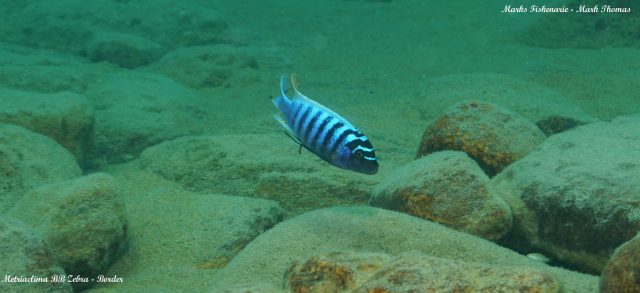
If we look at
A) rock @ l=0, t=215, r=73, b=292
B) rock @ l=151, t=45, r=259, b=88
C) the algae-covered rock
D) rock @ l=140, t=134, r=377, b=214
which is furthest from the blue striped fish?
the algae-covered rock

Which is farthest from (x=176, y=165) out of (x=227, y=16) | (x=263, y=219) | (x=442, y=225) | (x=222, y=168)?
(x=227, y=16)

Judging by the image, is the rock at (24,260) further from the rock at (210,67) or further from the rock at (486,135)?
the rock at (210,67)

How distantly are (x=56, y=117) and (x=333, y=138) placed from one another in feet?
13.7

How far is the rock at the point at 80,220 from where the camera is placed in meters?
3.74

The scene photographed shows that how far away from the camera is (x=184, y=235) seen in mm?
4312

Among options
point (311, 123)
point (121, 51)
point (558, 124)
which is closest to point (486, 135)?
point (558, 124)

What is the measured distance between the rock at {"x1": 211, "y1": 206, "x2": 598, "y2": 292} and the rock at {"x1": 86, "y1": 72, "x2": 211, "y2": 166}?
3670 millimetres

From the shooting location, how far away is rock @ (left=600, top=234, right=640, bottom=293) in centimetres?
198

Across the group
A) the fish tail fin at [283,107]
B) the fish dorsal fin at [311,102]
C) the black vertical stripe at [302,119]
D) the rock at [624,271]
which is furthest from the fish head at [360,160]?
the rock at [624,271]

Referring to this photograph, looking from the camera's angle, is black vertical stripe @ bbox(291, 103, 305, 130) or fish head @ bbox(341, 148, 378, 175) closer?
fish head @ bbox(341, 148, 378, 175)

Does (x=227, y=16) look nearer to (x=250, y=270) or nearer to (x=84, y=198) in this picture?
(x=84, y=198)

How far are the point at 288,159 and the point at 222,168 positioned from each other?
68 centimetres

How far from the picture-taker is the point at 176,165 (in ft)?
18.6

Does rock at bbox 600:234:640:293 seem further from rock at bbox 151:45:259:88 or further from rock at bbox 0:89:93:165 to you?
rock at bbox 151:45:259:88
